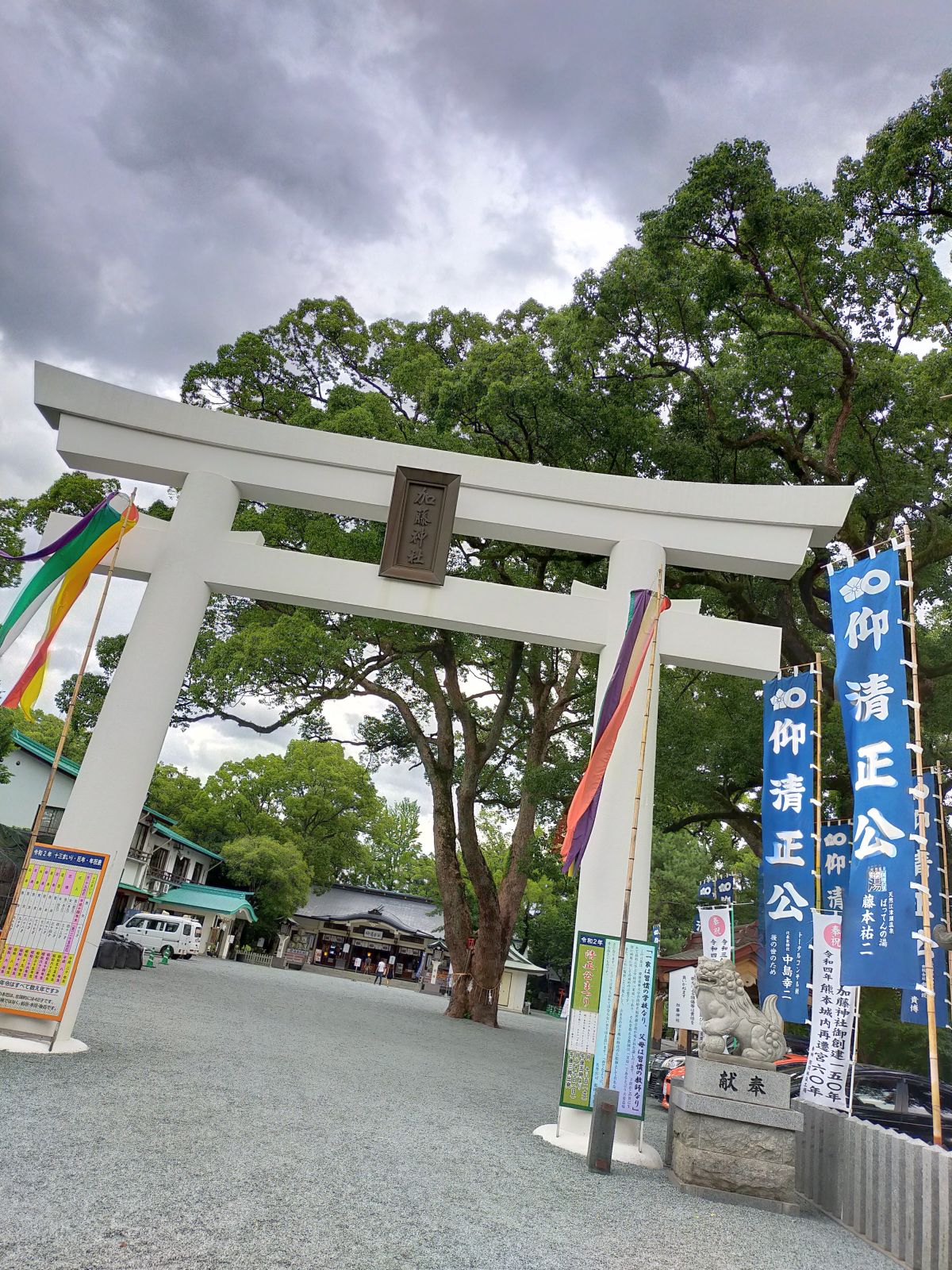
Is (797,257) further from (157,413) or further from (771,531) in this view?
(157,413)

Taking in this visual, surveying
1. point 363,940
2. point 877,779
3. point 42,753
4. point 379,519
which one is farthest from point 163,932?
point 877,779

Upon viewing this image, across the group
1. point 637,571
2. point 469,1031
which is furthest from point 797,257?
point 469,1031

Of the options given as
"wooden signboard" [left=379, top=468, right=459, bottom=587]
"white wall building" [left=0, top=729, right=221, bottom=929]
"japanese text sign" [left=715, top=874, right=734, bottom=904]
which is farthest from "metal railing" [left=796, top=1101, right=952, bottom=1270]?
"white wall building" [left=0, top=729, right=221, bottom=929]

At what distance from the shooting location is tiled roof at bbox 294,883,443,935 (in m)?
33.3

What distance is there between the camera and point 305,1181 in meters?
3.88

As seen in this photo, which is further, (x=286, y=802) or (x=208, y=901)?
(x=286, y=802)

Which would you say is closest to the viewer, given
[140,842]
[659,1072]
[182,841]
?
[659,1072]

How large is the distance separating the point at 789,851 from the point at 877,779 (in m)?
1.58

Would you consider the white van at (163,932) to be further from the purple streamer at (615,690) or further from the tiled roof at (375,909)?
the purple streamer at (615,690)

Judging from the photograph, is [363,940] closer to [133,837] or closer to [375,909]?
[375,909]

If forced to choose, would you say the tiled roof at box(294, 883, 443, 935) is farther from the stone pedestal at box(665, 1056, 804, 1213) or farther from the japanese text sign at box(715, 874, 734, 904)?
the stone pedestal at box(665, 1056, 804, 1213)

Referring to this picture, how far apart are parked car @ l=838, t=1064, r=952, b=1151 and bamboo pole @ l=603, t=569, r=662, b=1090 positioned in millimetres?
3982

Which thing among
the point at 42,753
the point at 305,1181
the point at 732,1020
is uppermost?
the point at 42,753

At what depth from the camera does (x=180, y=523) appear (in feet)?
24.7
